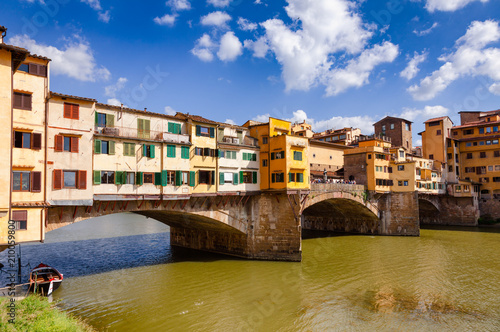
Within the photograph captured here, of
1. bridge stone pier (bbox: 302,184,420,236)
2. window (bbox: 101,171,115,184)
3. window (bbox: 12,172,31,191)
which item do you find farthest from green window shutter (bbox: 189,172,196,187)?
bridge stone pier (bbox: 302,184,420,236)

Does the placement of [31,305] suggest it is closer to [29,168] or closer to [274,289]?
[29,168]

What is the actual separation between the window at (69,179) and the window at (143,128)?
6.22 m

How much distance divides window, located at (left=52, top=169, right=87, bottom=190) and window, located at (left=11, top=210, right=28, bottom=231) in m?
2.80

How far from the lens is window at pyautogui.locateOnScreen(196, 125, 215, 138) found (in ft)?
107

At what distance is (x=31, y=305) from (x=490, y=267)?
41.7m

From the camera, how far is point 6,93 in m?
19.2

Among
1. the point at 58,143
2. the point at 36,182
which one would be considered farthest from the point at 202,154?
the point at 36,182

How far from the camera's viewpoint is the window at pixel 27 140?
21234mm

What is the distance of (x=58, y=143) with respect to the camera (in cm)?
2330

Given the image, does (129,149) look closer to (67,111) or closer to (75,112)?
(75,112)

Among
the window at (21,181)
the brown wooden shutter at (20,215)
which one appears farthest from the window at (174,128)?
the brown wooden shutter at (20,215)

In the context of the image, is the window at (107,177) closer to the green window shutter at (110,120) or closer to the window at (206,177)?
the green window shutter at (110,120)

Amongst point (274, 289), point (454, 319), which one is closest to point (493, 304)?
point (454, 319)

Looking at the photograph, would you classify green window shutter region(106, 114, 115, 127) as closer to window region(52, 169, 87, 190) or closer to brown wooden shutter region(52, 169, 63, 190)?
window region(52, 169, 87, 190)
